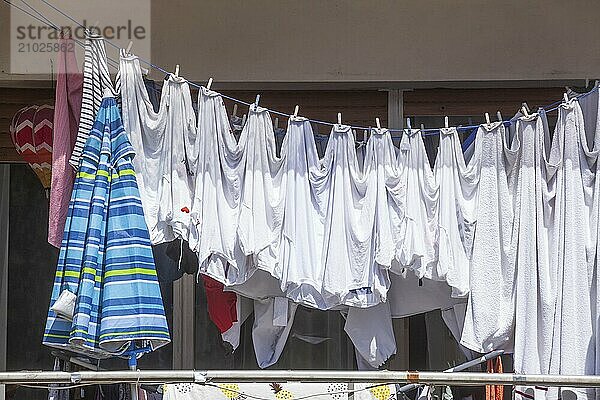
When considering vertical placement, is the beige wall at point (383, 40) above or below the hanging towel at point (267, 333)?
above

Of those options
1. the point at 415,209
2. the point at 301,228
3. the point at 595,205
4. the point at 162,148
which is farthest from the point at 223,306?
the point at 595,205

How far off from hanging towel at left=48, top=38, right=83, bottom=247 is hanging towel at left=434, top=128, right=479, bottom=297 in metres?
1.48

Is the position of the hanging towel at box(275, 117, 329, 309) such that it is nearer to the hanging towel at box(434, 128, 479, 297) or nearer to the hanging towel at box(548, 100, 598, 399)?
the hanging towel at box(434, 128, 479, 297)

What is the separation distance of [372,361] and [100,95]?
1.58 meters

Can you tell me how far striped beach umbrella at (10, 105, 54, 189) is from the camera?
4.21m

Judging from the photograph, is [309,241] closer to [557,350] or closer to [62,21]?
[557,350]

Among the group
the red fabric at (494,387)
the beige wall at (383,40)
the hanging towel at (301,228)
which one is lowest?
the red fabric at (494,387)

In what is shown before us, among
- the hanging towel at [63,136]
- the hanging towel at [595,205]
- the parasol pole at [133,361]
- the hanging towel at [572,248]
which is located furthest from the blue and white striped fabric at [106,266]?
the hanging towel at [595,205]

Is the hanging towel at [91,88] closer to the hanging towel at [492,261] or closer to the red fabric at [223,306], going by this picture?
the red fabric at [223,306]

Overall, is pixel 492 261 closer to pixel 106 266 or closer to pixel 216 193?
pixel 216 193

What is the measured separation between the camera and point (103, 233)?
339cm

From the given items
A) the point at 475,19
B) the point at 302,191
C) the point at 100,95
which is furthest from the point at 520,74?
the point at 100,95

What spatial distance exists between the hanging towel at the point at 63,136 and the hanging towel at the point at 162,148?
0.19 metres

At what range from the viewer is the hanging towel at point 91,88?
11.6 ft
